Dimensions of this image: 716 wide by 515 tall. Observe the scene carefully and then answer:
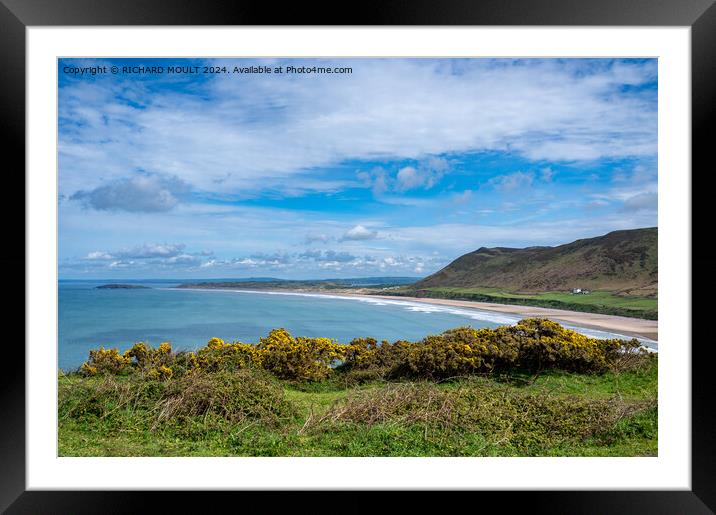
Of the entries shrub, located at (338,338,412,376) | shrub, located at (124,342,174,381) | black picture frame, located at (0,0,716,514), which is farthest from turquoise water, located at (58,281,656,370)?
black picture frame, located at (0,0,716,514)

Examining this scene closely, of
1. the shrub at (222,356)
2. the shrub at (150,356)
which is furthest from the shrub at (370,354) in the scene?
the shrub at (150,356)

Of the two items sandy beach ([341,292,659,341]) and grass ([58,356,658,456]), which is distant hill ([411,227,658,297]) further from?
grass ([58,356,658,456])

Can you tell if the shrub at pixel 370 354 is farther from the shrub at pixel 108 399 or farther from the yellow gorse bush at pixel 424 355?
the shrub at pixel 108 399

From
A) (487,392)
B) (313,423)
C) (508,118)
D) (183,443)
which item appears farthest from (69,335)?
(508,118)

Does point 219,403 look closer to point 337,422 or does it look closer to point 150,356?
point 337,422

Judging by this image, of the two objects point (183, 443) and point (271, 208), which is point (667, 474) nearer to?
point (183, 443)

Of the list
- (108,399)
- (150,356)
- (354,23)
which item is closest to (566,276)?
(150,356)
